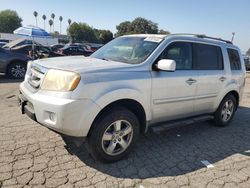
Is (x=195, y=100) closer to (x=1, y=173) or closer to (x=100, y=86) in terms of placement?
(x=100, y=86)

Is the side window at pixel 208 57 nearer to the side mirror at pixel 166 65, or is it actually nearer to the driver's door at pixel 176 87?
the driver's door at pixel 176 87

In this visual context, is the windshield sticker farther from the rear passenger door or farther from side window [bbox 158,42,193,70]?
the rear passenger door

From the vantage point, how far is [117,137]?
3645 mm

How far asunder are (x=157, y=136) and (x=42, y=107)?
8.02 ft

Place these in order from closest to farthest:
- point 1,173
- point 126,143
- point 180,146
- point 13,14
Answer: point 1,173 < point 126,143 < point 180,146 < point 13,14

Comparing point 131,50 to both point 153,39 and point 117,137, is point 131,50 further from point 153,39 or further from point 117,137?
point 117,137

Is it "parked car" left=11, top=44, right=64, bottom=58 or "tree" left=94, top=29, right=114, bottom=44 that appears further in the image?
"tree" left=94, top=29, right=114, bottom=44

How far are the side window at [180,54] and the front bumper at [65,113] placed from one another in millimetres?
1620

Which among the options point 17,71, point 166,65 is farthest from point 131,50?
point 17,71

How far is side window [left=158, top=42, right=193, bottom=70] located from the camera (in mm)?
4172

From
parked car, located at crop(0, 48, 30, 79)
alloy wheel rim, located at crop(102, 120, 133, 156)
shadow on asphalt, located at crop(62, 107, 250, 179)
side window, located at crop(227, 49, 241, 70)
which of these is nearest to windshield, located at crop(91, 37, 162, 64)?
alloy wheel rim, located at crop(102, 120, 133, 156)

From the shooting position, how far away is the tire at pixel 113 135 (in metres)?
3.37

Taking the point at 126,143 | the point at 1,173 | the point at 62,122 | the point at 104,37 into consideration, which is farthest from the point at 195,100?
the point at 104,37

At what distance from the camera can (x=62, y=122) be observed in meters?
3.08
